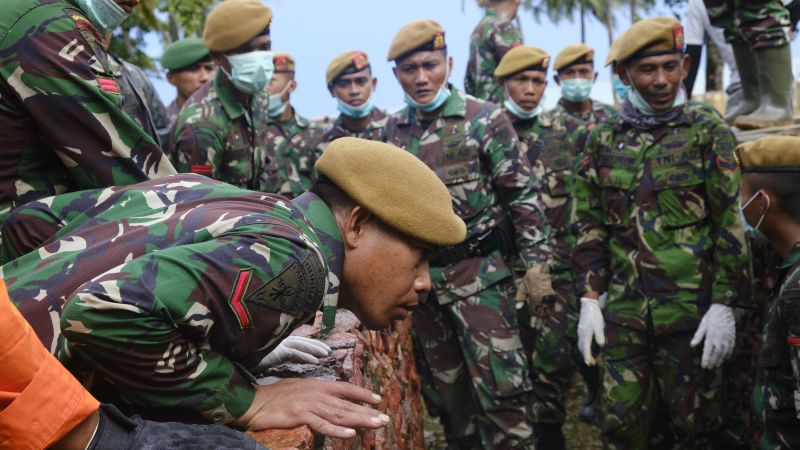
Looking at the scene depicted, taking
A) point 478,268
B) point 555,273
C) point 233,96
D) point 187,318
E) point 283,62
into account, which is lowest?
point 555,273

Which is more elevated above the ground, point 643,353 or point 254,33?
point 254,33

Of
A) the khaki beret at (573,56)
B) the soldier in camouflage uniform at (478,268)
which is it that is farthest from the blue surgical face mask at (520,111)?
the soldier in camouflage uniform at (478,268)

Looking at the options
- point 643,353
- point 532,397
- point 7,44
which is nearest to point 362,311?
point 7,44

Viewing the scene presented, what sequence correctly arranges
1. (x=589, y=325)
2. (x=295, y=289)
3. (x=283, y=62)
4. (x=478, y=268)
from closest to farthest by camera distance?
(x=295, y=289), (x=478, y=268), (x=589, y=325), (x=283, y=62)

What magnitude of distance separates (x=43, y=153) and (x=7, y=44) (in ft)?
1.15

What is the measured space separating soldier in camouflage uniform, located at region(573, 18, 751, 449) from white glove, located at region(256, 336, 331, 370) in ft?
7.90

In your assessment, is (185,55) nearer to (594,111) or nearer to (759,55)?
(594,111)

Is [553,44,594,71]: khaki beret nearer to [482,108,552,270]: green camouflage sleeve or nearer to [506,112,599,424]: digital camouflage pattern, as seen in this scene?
[506,112,599,424]: digital camouflage pattern

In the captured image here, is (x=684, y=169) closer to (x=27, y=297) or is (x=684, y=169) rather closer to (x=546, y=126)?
(x=546, y=126)

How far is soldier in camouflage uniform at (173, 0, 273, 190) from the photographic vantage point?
16.0ft

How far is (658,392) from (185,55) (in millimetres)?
4755

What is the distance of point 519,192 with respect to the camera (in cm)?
482

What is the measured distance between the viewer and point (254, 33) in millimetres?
5055

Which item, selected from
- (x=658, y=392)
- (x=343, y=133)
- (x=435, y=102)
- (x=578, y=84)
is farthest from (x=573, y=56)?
(x=658, y=392)
